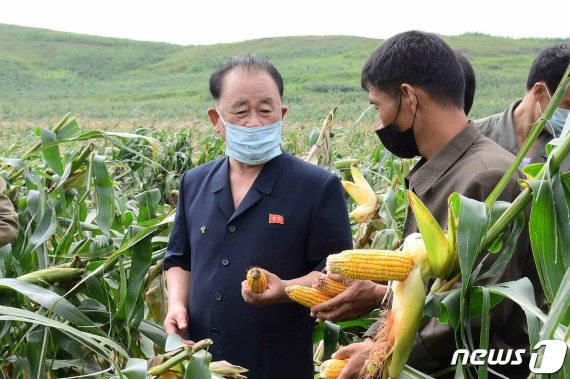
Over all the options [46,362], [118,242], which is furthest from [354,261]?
[118,242]

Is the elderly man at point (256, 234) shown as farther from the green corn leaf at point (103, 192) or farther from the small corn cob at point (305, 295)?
the green corn leaf at point (103, 192)

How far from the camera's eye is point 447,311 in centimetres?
163

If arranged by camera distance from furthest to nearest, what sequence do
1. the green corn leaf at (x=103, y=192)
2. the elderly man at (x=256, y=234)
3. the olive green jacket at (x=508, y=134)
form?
the olive green jacket at (x=508, y=134), the green corn leaf at (x=103, y=192), the elderly man at (x=256, y=234)

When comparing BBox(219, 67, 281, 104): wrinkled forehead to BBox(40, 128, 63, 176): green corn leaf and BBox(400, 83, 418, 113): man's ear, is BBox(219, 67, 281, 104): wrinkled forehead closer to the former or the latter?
BBox(400, 83, 418, 113): man's ear

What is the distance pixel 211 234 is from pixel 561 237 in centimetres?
112

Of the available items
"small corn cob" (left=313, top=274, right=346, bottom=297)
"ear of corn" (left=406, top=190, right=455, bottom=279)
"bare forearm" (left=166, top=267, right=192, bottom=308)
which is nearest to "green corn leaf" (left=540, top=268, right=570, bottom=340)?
"ear of corn" (left=406, top=190, right=455, bottom=279)

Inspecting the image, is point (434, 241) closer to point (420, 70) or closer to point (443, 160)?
point (443, 160)

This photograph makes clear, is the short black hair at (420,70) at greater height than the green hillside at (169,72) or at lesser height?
greater

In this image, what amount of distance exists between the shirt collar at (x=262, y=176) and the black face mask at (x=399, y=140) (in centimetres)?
33

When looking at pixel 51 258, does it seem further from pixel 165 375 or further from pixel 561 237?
pixel 561 237

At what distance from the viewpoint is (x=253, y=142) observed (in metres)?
2.39

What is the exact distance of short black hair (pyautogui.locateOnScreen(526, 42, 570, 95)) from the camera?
347 cm

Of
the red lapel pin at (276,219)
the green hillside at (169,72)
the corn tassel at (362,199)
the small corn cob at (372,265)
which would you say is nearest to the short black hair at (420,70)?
the red lapel pin at (276,219)

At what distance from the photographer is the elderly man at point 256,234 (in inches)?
92.1
